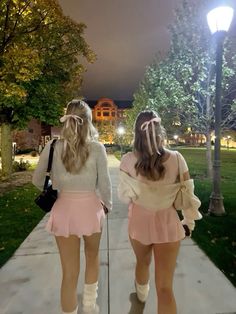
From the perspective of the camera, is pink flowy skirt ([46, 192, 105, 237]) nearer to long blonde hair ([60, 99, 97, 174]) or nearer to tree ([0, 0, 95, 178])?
long blonde hair ([60, 99, 97, 174])

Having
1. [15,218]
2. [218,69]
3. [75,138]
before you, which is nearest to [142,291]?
[75,138]

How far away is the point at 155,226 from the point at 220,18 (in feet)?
17.5

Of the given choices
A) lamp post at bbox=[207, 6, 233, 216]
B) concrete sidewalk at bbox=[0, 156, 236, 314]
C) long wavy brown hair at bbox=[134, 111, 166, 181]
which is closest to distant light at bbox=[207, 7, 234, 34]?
lamp post at bbox=[207, 6, 233, 216]

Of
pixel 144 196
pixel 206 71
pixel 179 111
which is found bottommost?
pixel 144 196

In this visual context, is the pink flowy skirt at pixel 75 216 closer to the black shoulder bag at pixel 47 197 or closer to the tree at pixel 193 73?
the black shoulder bag at pixel 47 197

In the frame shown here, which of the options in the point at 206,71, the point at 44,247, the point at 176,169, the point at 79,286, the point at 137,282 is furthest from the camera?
the point at 206,71

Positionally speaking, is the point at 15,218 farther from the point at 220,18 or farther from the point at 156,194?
the point at 220,18

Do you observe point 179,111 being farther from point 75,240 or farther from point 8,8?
point 75,240

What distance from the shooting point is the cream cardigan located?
2.73 meters

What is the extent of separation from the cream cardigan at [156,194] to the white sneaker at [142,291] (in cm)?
99

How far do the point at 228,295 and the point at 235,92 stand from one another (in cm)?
1257

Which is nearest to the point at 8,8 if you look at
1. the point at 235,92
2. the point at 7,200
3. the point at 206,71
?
the point at 7,200

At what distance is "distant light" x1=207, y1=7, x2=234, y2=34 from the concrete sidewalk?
4347mm

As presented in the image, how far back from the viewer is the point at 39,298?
12.0 feet
